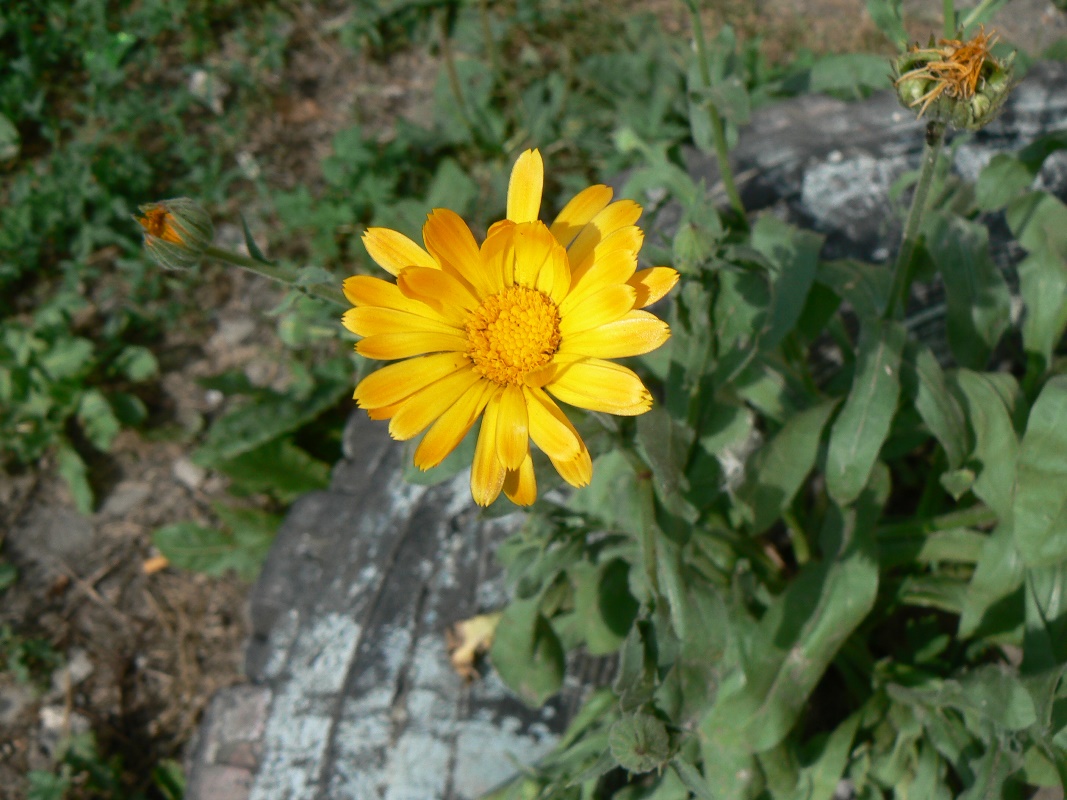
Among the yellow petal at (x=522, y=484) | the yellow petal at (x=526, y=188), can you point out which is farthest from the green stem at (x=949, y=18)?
the yellow petal at (x=522, y=484)

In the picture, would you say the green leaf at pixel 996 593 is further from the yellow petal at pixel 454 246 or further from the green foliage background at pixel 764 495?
the yellow petal at pixel 454 246

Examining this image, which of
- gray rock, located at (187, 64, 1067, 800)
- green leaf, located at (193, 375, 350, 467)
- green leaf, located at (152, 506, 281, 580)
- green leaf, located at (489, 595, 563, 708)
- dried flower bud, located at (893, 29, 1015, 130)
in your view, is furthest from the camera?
green leaf, located at (152, 506, 281, 580)

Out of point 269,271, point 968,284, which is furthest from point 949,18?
point 269,271

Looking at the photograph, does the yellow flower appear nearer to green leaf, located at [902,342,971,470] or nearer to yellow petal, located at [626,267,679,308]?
yellow petal, located at [626,267,679,308]

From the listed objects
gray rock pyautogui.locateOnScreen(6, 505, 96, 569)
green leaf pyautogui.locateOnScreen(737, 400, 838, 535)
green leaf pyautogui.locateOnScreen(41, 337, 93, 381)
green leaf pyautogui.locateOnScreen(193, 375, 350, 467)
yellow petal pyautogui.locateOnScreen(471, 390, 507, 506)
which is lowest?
gray rock pyautogui.locateOnScreen(6, 505, 96, 569)

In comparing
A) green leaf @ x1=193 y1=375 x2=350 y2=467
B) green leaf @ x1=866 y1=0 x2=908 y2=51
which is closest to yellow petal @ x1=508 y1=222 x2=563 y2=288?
green leaf @ x1=866 y1=0 x2=908 y2=51

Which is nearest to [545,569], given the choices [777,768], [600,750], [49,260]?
[600,750]

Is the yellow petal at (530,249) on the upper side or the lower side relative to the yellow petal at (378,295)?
upper
